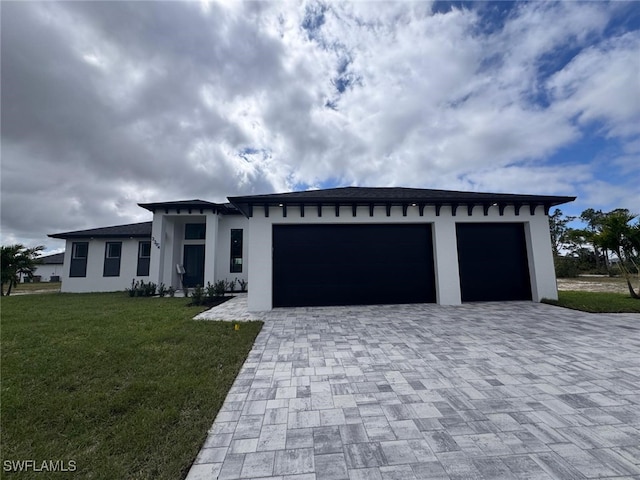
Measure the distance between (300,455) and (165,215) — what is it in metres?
14.4

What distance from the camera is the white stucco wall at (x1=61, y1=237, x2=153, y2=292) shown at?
15.1 m

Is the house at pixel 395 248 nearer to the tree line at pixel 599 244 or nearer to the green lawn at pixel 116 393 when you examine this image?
the tree line at pixel 599 244

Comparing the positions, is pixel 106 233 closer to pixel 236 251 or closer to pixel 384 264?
pixel 236 251

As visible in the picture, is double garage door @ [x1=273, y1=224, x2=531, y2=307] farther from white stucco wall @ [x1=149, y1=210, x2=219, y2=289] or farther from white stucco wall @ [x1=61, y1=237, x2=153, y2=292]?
white stucco wall @ [x1=61, y1=237, x2=153, y2=292]

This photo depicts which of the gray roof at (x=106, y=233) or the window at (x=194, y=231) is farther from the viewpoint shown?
the window at (x=194, y=231)

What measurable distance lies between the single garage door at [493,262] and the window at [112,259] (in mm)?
18860

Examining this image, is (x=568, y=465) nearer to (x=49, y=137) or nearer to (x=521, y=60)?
(x=521, y=60)

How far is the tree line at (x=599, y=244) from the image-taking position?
362 inches

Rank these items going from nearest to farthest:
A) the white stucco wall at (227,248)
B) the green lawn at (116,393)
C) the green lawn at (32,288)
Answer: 1. the green lawn at (116,393)
2. the white stucco wall at (227,248)
3. the green lawn at (32,288)

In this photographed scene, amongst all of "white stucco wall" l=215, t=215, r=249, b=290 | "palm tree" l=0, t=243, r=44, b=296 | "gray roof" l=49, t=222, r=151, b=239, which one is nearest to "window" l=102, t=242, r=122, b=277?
"gray roof" l=49, t=222, r=151, b=239

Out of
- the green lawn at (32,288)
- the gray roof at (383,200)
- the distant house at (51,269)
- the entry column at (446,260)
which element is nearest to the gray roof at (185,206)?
the gray roof at (383,200)

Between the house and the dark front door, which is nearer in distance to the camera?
the house

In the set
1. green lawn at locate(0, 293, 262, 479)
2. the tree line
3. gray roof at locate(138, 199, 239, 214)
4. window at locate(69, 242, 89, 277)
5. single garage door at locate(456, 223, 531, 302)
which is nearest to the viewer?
green lawn at locate(0, 293, 262, 479)

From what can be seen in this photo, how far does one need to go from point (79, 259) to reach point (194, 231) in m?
7.36
